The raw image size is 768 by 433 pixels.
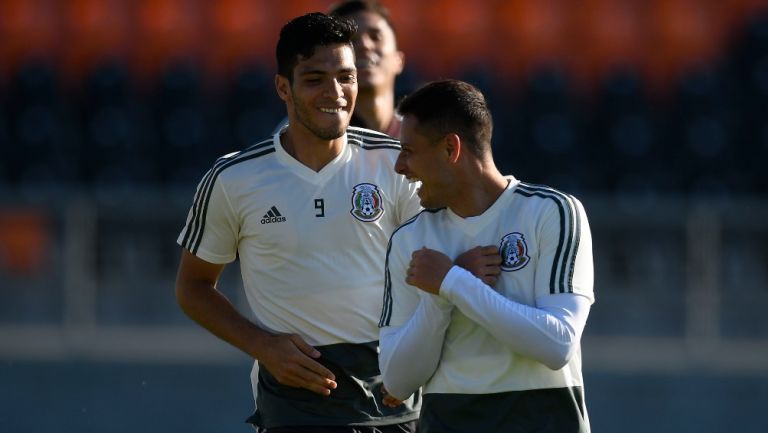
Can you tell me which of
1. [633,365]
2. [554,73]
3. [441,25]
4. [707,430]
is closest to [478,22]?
[441,25]

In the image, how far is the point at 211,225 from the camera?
3932 mm

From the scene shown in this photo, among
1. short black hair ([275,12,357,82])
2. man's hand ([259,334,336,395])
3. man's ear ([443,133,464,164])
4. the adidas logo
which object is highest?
short black hair ([275,12,357,82])

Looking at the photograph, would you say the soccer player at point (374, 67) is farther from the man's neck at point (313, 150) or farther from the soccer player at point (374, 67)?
the man's neck at point (313, 150)

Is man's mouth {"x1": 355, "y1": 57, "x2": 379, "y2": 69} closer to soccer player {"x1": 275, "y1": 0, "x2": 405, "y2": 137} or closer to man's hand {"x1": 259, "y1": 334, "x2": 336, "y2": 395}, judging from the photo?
soccer player {"x1": 275, "y1": 0, "x2": 405, "y2": 137}

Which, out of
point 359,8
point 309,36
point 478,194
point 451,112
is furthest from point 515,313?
point 359,8

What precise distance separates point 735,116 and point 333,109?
7.93 metres

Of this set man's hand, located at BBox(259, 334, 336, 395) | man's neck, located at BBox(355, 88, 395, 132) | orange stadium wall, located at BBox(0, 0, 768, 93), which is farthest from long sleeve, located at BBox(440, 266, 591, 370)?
orange stadium wall, located at BBox(0, 0, 768, 93)

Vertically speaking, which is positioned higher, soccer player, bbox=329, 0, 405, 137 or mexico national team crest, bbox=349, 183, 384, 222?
soccer player, bbox=329, 0, 405, 137

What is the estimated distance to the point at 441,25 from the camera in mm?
12766

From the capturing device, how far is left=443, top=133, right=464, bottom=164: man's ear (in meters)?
3.16

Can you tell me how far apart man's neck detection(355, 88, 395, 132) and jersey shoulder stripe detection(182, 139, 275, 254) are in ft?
3.33

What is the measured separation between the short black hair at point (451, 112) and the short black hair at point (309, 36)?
2.29ft

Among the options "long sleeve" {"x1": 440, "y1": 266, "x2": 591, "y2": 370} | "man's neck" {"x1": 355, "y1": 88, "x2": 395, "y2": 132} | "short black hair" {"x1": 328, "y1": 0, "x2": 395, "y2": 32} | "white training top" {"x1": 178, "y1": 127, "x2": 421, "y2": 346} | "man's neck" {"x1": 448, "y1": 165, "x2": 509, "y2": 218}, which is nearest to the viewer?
"long sleeve" {"x1": 440, "y1": 266, "x2": 591, "y2": 370}

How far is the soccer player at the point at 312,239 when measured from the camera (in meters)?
3.82
